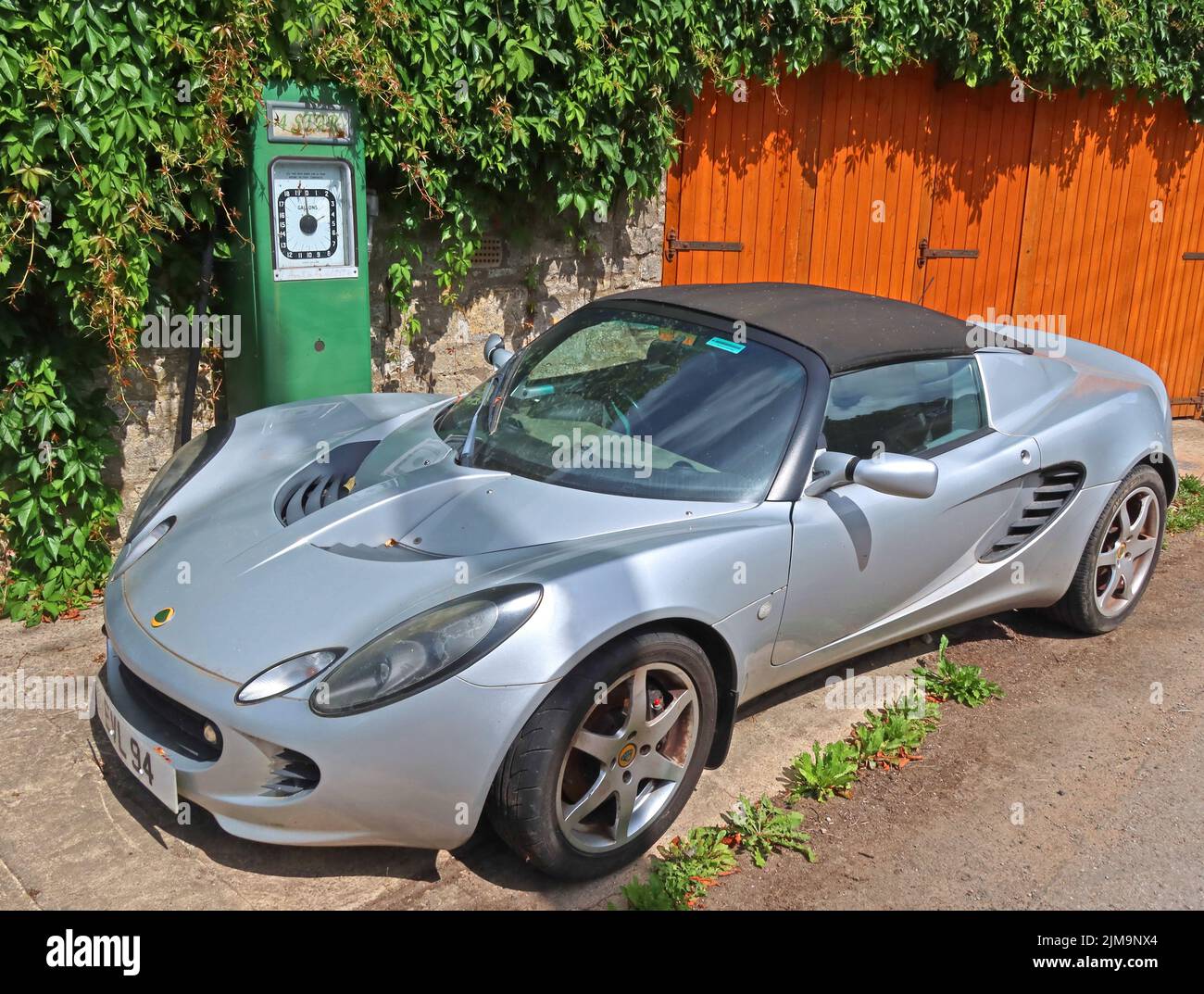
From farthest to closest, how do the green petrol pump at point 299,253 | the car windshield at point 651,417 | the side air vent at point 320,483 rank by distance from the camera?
the green petrol pump at point 299,253, the side air vent at point 320,483, the car windshield at point 651,417

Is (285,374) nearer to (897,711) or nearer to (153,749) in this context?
(153,749)

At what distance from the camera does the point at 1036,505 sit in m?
4.28

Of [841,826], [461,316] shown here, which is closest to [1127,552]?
[841,826]

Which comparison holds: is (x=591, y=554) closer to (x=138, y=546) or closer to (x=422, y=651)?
(x=422, y=651)

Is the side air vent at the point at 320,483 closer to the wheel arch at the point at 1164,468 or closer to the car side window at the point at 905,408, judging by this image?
the car side window at the point at 905,408

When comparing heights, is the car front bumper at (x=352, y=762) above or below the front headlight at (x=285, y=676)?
below

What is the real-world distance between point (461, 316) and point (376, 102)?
1.38 metres

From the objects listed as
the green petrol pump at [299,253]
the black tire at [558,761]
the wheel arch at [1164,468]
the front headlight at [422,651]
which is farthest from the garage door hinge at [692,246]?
the front headlight at [422,651]

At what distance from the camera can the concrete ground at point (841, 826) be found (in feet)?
10.1

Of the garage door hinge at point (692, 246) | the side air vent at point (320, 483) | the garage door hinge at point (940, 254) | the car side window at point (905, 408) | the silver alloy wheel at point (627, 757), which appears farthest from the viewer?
the garage door hinge at point (940, 254)

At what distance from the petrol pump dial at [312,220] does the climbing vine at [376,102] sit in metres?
0.22

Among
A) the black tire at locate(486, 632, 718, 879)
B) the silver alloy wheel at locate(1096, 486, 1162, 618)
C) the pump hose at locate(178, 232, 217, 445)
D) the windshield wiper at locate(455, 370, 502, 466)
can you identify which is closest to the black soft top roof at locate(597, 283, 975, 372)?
the windshield wiper at locate(455, 370, 502, 466)

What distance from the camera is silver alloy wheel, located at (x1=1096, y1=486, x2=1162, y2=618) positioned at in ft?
15.5

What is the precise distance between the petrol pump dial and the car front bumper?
2.57 m
